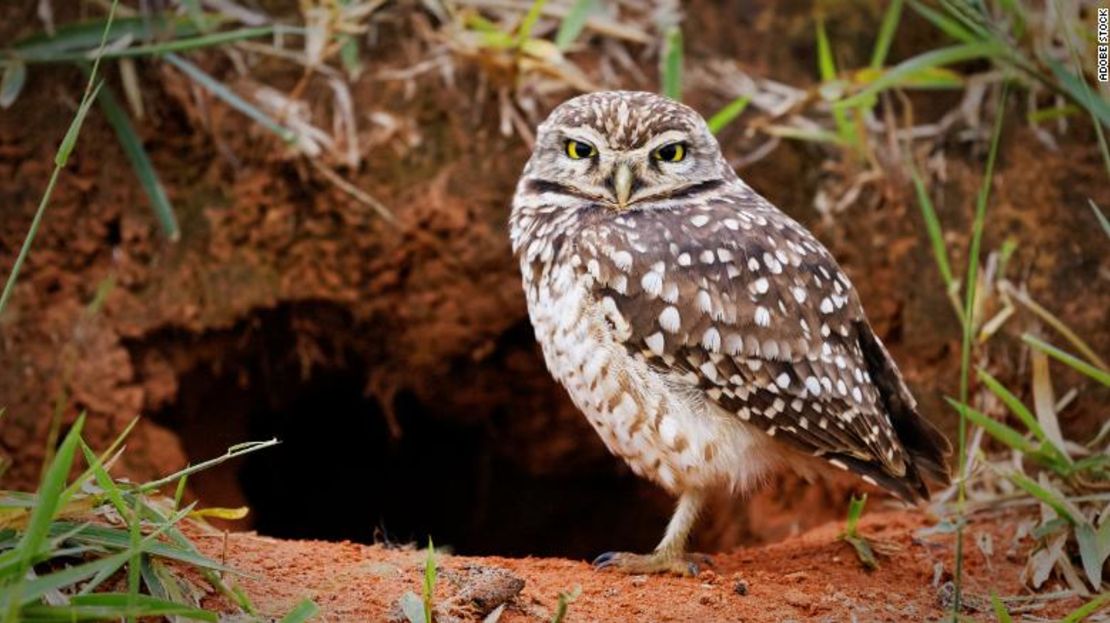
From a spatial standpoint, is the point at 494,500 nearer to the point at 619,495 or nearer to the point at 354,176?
the point at 619,495

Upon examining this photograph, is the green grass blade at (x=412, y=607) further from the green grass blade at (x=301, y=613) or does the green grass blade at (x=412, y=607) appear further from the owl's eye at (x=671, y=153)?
the owl's eye at (x=671, y=153)

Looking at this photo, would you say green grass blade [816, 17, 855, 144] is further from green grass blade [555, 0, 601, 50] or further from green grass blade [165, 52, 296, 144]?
green grass blade [165, 52, 296, 144]

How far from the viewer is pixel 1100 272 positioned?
4.12 meters

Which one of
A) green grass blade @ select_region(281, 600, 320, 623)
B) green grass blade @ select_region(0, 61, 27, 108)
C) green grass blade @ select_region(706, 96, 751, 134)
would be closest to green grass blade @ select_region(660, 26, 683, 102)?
green grass blade @ select_region(706, 96, 751, 134)

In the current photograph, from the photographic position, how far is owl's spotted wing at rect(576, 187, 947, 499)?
3.08 meters

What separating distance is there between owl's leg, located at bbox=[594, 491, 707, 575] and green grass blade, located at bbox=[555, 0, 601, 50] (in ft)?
6.14

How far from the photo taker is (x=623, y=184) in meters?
3.25

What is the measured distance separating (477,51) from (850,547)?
2199mm

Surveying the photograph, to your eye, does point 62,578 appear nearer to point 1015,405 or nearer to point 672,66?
point 1015,405

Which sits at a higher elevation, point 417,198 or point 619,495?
point 417,198

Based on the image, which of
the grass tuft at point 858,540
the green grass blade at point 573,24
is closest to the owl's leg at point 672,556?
the grass tuft at point 858,540

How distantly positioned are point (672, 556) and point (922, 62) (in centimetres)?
174

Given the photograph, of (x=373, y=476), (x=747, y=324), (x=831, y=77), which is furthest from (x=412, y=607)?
(x=373, y=476)

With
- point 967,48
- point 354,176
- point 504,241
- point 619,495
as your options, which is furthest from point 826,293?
point 619,495
